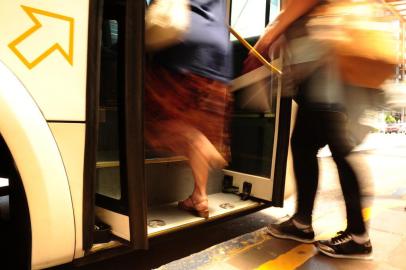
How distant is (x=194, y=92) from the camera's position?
2.01 m

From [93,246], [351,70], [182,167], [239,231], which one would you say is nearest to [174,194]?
[182,167]

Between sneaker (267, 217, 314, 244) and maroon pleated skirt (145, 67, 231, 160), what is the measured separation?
0.79 meters

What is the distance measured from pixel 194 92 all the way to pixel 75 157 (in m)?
0.93

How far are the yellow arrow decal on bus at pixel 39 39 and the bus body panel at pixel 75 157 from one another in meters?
0.24

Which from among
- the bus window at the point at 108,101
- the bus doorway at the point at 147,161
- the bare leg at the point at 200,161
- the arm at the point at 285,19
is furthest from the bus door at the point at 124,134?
the arm at the point at 285,19

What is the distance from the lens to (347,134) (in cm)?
197

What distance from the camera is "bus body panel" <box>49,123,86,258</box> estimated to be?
1213 millimetres

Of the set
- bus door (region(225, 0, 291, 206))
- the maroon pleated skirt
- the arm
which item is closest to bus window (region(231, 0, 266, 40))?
bus door (region(225, 0, 291, 206))

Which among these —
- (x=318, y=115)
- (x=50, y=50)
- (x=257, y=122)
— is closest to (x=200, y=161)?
(x=318, y=115)

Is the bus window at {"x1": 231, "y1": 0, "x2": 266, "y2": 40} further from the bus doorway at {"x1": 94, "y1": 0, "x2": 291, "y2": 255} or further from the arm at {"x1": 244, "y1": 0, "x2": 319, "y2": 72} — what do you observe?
the arm at {"x1": 244, "y1": 0, "x2": 319, "y2": 72}

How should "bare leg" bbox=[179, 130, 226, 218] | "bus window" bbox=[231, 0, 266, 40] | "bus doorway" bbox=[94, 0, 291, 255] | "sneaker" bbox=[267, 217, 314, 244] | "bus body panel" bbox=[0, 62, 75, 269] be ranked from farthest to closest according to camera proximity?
1. "bus window" bbox=[231, 0, 266, 40]
2. "sneaker" bbox=[267, 217, 314, 244]
3. "bare leg" bbox=[179, 130, 226, 218]
4. "bus doorway" bbox=[94, 0, 291, 255]
5. "bus body panel" bbox=[0, 62, 75, 269]

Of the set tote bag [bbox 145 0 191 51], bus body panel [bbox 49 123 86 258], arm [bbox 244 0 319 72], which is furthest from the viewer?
arm [bbox 244 0 319 72]

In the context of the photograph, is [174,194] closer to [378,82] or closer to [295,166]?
[295,166]

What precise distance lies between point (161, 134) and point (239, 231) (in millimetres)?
1010
